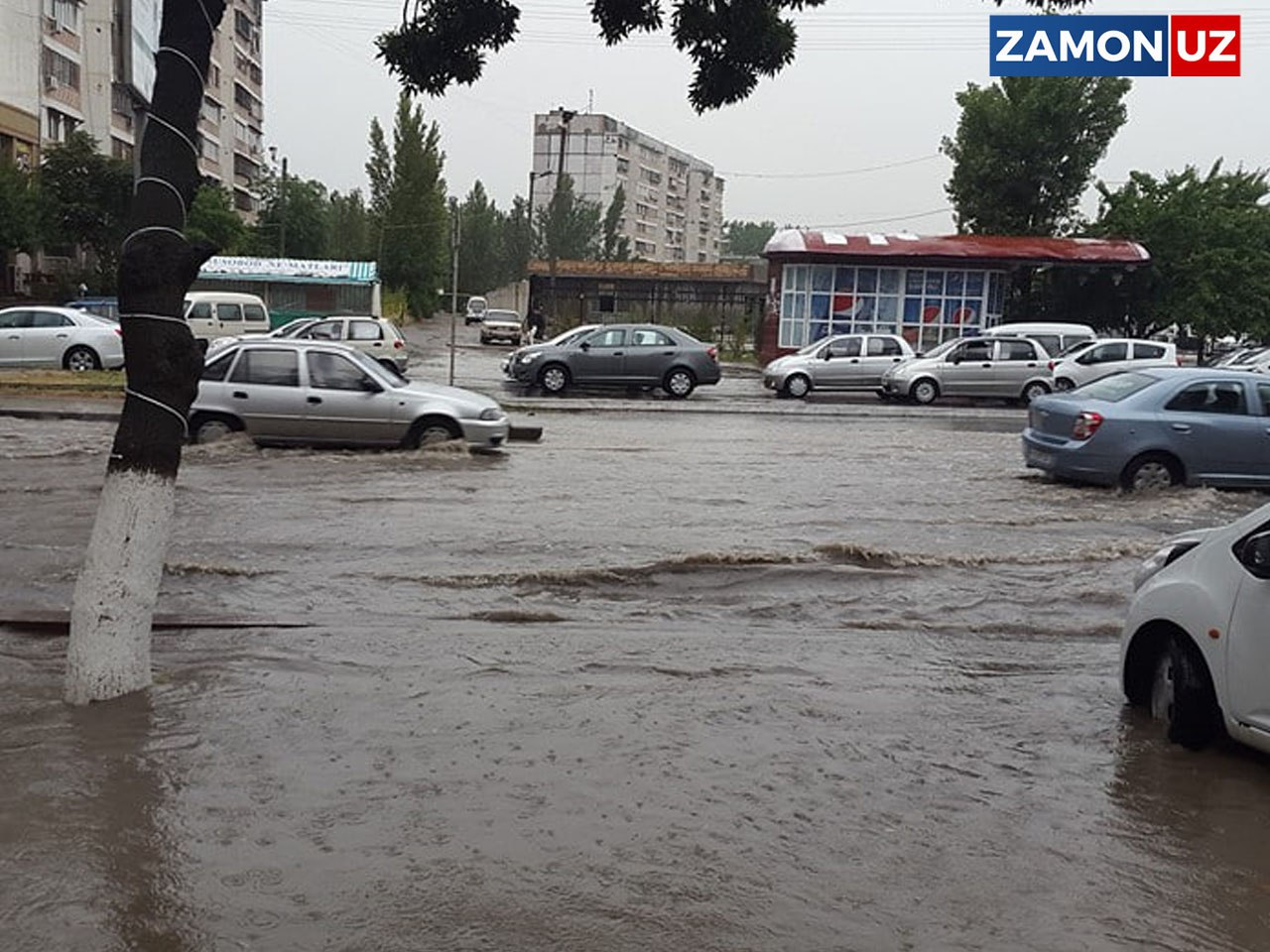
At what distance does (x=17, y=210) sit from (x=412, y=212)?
33.5m

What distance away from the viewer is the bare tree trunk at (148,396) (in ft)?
19.3

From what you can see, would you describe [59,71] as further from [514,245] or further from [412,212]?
[514,245]

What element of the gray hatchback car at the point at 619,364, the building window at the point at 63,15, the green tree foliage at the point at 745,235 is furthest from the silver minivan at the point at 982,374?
the green tree foliage at the point at 745,235

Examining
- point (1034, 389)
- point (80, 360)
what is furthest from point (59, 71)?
point (1034, 389)

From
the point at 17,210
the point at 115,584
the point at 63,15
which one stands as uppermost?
the point at 63,15

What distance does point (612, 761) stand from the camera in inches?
219

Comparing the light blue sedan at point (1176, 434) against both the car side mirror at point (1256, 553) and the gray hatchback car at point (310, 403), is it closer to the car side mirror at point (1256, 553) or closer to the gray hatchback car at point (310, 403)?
the gray hatchback car at point (310, 403)

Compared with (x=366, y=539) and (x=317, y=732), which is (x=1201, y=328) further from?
(x=317, y=732)

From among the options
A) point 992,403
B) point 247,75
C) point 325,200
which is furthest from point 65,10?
point 992,403

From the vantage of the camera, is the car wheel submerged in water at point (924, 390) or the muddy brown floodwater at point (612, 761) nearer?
the muddy brown floodwater at point (612, 761)

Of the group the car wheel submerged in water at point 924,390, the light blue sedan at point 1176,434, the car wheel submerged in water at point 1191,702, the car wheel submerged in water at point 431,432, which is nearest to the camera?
the car wheel submerged in water at point 1191,702

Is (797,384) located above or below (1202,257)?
below

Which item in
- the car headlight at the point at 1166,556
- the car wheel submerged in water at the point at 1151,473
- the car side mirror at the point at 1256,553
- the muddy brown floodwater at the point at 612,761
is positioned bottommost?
the muddy brown floodwater at the point at 612,761

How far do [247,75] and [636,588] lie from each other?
9388cm
